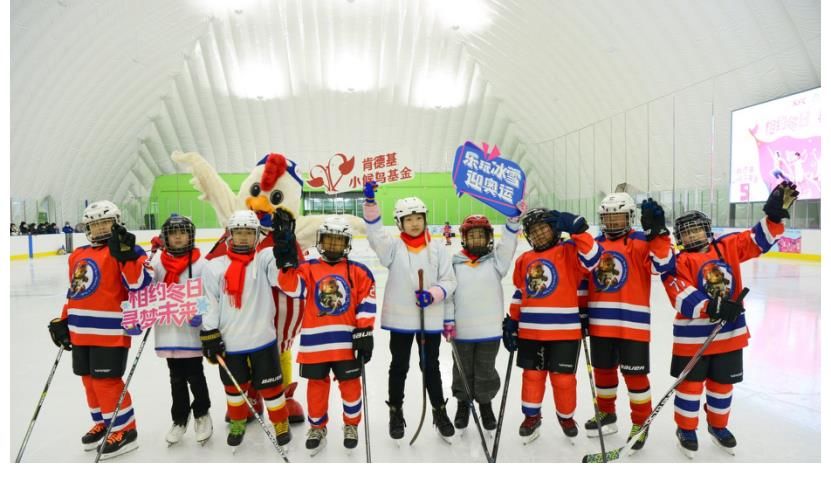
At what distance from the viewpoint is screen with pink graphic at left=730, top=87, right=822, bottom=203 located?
11.3m

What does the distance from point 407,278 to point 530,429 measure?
111 centimetres

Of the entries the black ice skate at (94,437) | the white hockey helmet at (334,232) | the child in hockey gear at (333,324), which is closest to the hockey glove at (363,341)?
the child in hockey gear at (333,324)

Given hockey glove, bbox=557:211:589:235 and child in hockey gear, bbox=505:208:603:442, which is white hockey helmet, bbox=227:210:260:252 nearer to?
child in hockey gear, bbox=505:208:603:442

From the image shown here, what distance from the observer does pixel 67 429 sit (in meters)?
3.16

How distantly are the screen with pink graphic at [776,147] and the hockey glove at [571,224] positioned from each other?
397 inches

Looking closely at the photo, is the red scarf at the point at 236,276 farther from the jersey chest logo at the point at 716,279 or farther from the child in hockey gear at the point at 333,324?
the jersey chest logo at the point at 716,279

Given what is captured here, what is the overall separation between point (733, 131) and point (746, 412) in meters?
13.3

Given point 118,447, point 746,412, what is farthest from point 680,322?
point 118,447

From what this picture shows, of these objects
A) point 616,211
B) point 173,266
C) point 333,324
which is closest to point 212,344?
point 173,266

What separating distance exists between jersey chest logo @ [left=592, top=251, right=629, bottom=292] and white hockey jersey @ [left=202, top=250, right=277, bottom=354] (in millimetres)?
1780

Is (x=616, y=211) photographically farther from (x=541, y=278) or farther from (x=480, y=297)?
(x=480, y=297)

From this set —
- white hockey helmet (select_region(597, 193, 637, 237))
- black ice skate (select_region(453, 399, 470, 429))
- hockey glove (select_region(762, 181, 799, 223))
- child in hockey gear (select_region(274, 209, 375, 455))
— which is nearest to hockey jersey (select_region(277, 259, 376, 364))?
child in hockey gear (select_region(274, 209, 375, 455))

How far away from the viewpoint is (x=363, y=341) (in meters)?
2.72

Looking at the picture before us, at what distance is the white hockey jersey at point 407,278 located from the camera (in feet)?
9.58
